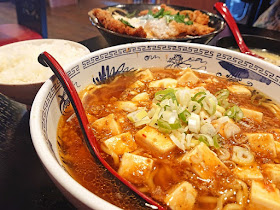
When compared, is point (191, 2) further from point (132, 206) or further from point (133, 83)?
point (132, 206)

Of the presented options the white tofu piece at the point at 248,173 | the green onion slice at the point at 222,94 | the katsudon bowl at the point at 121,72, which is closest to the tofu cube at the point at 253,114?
the green onion slice at the point at 222,94

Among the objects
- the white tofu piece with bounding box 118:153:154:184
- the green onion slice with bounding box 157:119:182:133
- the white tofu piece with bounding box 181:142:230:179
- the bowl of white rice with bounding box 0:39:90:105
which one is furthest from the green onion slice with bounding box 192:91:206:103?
the bowl of white rice with bounding box 0:39:90:105

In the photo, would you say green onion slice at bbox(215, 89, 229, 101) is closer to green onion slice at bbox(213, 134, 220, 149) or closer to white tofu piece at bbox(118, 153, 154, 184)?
green onion slice at bbox(213, 134, 220, 149)

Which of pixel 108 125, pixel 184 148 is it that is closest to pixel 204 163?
pixel 184 148

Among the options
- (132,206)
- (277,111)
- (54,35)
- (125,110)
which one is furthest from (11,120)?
(54,35)

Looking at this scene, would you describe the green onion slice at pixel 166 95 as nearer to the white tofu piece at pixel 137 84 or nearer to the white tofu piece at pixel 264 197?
the white tofu piece at pixel 137 84

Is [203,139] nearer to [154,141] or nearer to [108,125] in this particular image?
[154,141]
